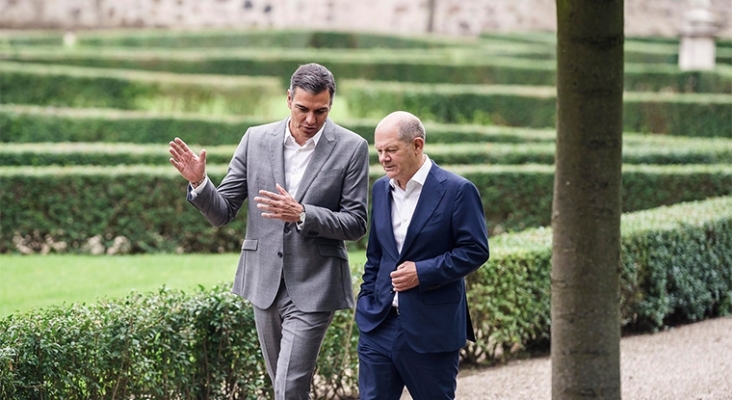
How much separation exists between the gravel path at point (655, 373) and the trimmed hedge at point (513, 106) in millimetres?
9113

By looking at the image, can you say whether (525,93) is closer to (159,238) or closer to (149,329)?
(159,238)

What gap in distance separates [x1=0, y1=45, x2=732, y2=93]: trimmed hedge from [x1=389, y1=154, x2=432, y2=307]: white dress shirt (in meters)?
15.3

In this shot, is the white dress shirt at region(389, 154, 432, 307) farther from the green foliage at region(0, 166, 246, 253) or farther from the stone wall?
the stone wall

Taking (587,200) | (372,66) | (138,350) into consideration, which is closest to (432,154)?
(138,350)

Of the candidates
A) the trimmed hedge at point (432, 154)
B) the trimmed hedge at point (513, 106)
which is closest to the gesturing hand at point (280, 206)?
the trimmed hedge at point (432, 154)

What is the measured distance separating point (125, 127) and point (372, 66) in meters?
7.30

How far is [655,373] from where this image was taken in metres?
5.67

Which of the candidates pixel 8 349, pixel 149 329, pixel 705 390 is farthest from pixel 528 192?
pixel 8 349

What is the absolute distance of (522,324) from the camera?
6148mm

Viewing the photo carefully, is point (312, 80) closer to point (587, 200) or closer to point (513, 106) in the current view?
point (587, 200)

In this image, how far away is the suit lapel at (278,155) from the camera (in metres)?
3.80

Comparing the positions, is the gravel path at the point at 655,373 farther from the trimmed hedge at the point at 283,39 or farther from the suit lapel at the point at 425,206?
the trimmed hedge at the point at 283,39

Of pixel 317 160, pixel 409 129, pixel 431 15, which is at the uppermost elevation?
pixel 431 15

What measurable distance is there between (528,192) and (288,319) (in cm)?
580
